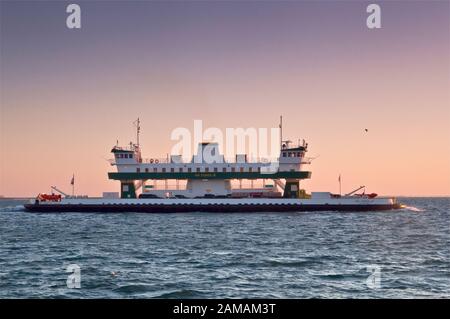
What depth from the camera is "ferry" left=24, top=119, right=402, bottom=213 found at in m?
81.4

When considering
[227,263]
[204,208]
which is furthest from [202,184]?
[227,263]

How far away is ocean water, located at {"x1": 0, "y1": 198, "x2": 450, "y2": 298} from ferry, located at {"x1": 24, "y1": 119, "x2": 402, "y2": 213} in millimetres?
29640

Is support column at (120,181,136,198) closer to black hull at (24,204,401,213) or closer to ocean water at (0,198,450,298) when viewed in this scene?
black hull at (24,204,401,213)

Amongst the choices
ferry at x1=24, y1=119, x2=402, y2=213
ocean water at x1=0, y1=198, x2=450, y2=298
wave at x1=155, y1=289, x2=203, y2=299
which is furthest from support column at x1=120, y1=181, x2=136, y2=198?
wave at x1=155, y1=289, x2=203, y2=299

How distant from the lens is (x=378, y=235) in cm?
4847

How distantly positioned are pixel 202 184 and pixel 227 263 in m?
56.9

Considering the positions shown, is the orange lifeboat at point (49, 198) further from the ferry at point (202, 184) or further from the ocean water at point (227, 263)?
the ocean water at point (227, 263)

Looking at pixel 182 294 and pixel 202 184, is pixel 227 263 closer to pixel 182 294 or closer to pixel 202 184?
pixel 182 294

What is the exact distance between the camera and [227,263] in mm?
30125

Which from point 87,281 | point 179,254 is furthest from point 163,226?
point 87,281

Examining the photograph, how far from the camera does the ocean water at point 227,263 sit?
74.5 feet

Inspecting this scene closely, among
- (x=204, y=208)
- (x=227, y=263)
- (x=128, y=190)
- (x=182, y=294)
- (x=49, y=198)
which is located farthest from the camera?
(x=49, y=198)
